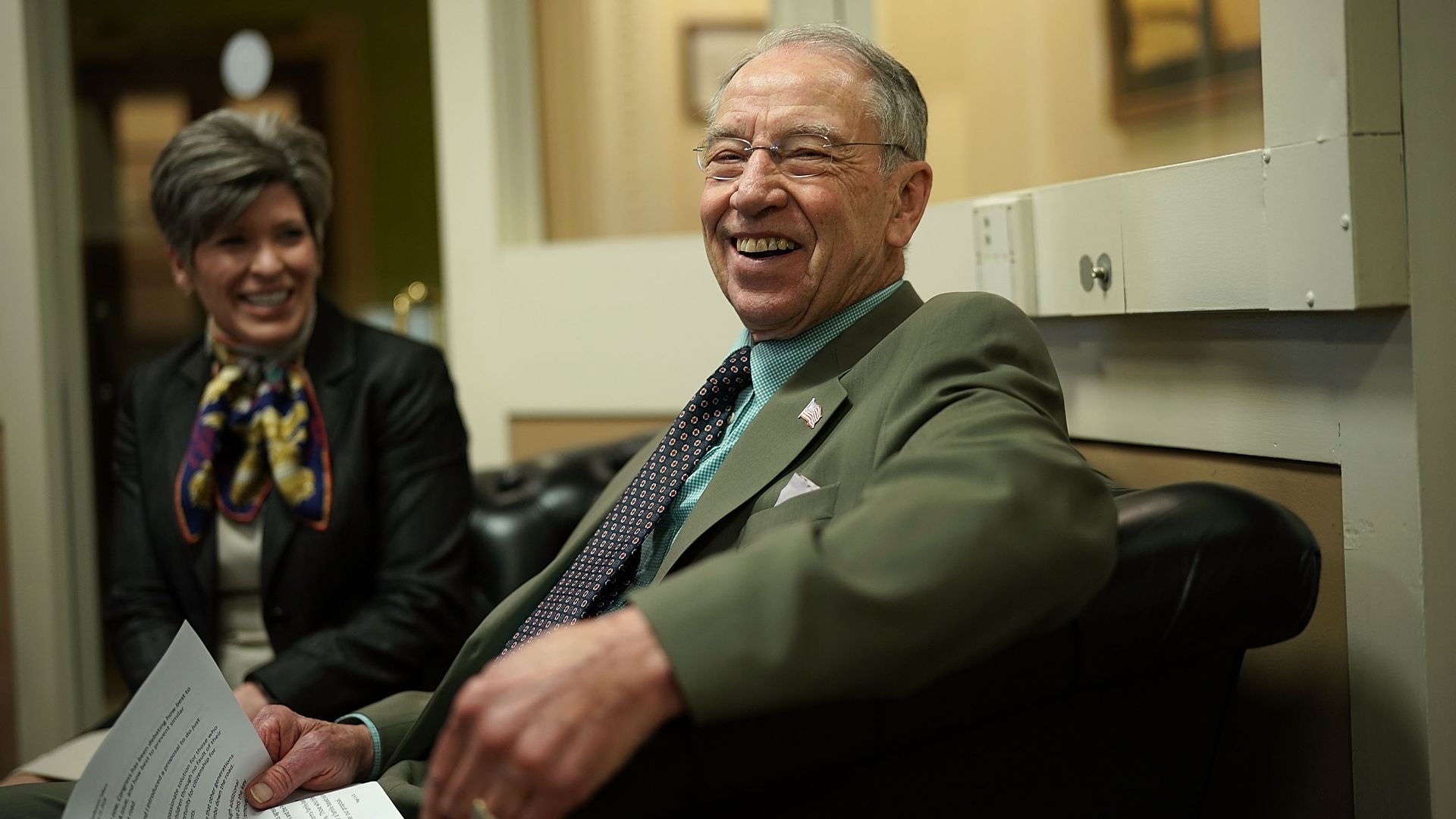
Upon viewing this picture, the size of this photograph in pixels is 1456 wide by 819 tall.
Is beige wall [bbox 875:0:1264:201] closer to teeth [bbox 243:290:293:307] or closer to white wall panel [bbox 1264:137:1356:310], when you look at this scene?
white wall panel [bbox 1264:137:1356:310]

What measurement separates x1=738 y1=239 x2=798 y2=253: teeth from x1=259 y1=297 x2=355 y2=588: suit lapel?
29.8 inches

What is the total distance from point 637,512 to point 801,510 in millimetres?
271

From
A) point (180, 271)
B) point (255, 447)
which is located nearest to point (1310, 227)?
point (255, 447)

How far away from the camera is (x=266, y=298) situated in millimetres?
1975

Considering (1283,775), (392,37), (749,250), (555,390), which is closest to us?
(1283,775)

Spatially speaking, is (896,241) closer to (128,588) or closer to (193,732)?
(193,732)

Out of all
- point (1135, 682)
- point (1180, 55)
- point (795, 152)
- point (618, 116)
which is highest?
point (618, 116)

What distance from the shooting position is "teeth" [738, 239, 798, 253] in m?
1.48

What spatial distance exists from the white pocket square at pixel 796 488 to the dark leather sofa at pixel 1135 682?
272 millimetres

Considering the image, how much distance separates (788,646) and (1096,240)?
87 centimetres

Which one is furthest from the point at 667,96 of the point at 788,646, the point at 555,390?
the point at 788,646

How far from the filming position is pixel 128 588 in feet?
6.58

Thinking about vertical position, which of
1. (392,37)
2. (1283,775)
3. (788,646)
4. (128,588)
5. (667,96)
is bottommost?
(1283,775)

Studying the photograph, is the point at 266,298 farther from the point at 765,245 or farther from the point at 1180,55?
the point at 1180,55
